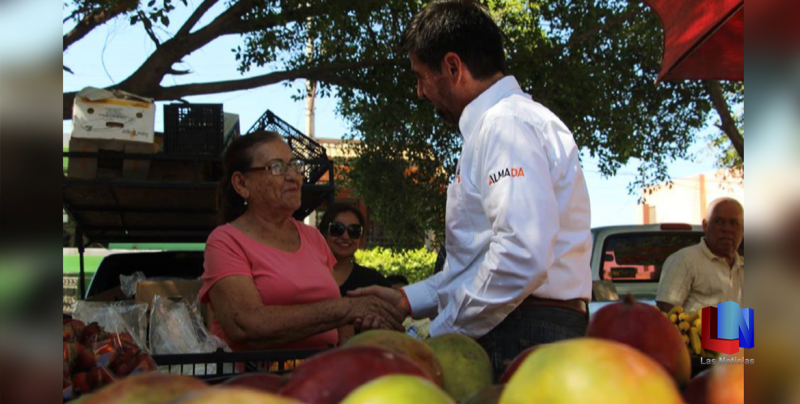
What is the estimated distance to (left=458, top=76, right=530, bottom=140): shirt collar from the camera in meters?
2.25

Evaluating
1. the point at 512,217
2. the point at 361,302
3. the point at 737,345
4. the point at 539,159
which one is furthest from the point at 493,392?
the point at 361,302

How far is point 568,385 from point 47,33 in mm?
618

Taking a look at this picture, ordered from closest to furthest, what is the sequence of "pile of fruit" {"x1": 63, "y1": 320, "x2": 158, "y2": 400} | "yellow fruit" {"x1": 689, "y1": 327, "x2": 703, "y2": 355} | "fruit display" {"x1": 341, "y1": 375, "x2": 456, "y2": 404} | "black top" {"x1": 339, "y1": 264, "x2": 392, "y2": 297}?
"fruit display" {"x1": 341, "y1": 375, "x2": 456, "y2": 404} → "pile of fruit" {"x1": 63, "y1": 320, "x2": 158, "y2": 400} → "yellow fruit" {"x1": 689, "y1": 327, "x2": 703, "y2": 355} → "black top" {"x1": 339, "y1": 264, "x2": 392, "y2": 297}

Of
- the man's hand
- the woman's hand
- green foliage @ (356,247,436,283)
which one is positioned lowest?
green foliage @ (356,247,436,283)

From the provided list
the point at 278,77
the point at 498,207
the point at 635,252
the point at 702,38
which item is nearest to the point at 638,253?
the point at 635,252

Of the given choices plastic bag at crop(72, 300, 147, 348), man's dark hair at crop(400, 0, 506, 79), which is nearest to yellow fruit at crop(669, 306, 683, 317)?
man's dark hair at crop(400, 0, 506, 79)

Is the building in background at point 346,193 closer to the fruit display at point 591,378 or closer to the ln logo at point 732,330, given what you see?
the ln logo at point 732,330

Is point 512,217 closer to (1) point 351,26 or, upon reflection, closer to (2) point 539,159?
(2) point 539,159

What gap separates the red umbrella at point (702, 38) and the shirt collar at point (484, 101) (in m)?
1.41

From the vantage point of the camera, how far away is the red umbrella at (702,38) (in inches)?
130

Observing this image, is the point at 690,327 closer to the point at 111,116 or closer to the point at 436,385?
the point at 436,385

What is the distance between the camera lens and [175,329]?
10.3 feet

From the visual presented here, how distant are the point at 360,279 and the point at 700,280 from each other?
2.55 m

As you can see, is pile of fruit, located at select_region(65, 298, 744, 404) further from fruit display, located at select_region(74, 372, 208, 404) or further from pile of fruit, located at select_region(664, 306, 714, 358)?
pile of fruit, located at select_region(664, 306, 714, 358)
